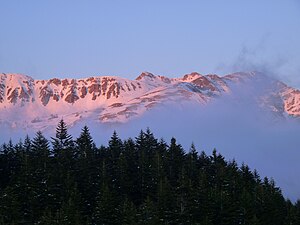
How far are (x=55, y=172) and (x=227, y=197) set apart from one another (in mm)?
25589

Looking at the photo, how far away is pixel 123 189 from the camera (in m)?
95.8

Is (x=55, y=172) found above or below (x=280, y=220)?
above

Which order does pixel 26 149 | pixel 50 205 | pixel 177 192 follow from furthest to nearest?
pixel 26 149 < pixel 177 192 < pixel 50 205

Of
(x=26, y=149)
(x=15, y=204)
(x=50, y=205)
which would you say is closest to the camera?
(x=15, y=204)

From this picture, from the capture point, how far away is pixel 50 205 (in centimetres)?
8456

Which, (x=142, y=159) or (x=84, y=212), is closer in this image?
(x=84, y=212)

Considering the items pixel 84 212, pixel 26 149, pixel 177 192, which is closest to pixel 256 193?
pixel 177 192

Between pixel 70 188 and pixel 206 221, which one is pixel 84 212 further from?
pixel 206 221

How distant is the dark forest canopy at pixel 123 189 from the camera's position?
264ft

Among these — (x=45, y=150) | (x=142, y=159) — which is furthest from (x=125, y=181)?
(x=45, y=150)

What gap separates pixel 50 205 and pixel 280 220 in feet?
114

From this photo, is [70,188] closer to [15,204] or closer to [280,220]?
[15,204]

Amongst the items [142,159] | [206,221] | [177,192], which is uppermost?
[142,159]

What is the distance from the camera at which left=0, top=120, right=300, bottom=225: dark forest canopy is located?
8050 cm
